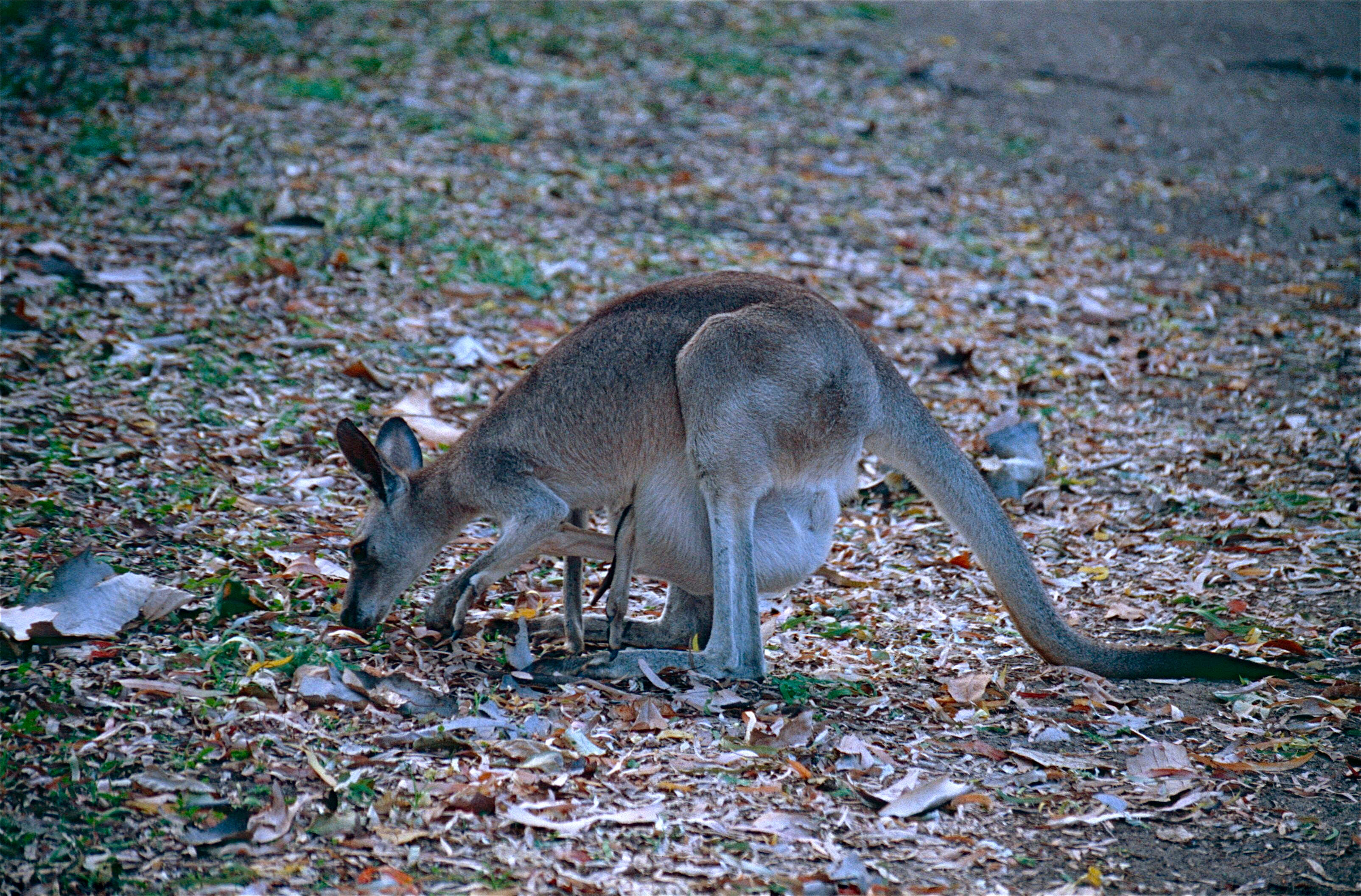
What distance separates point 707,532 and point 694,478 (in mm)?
187

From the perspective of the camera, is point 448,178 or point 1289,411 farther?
point 448,178

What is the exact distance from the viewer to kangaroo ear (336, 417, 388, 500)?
3709 mm

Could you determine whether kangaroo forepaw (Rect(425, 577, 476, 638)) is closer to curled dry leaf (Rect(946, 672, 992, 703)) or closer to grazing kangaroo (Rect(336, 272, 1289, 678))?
grazing kangaroo (Rect(336, 272, 1289, 678))

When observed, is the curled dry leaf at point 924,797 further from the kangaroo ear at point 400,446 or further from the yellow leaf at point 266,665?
the kangaroo ear at point 400,446

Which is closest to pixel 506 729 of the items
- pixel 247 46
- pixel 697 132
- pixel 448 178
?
pixel 448 178

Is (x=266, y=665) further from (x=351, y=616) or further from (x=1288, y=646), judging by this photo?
(x=1288, y=646)

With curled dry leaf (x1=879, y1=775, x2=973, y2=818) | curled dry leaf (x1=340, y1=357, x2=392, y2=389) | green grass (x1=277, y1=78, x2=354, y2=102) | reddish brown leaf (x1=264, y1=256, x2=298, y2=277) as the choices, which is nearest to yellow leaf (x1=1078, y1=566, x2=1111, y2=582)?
curled dry leaf (x1=879, y1=775, x2=973, y2=818)

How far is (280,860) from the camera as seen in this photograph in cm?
265

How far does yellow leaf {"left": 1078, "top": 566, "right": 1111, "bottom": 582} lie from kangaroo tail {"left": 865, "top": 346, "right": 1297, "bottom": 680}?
0.86 m

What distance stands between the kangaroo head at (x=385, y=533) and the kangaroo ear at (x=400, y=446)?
45 millimetres

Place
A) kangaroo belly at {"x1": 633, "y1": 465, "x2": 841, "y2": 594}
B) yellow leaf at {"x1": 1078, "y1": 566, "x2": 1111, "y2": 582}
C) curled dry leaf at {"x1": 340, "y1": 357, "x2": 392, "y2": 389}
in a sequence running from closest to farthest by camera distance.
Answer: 1. kangaroo belly at {"x1": 633, "y1": 465, "x2": 841, "y2": 594}
2. yellow leaf at {"x1": 1078, "y1": 566, "x2": 1111, "y2": 582}
3. curled dry leaf at {"x1": 340, "y1": 357, "x2": 392, "y2": 389}

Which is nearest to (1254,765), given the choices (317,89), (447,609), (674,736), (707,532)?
(674,736)

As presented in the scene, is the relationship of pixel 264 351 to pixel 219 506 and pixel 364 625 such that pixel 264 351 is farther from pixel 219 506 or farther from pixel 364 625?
pixel 364 625

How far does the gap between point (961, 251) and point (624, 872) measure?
20.4 feet
